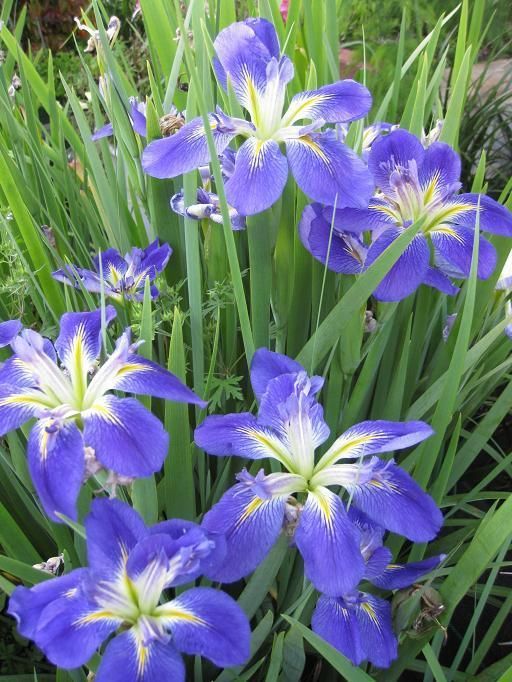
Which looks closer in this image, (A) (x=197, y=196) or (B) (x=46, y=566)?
(B) (x=46, y=566)

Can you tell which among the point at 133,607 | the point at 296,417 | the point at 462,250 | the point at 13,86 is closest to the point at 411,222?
the point at 462,250

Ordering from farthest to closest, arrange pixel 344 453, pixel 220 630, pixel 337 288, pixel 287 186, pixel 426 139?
pixel 426 139
pixel 337 288
pixel 287 186
pixel 344 453
pixel 220 630

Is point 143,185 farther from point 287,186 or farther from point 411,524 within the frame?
point 411,524

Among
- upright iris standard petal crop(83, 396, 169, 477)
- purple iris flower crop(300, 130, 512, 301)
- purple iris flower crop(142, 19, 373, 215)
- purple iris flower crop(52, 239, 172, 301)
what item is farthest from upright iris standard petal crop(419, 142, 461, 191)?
upright iris standard petal crop(83, 396, 169, 477)

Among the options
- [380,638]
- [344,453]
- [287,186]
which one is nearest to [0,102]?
[287,186]

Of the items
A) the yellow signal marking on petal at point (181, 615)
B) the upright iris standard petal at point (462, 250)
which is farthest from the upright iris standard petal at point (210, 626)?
the upright iris standard petal at point (462, 250)

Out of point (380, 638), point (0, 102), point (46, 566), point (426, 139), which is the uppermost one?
point (0, 102)

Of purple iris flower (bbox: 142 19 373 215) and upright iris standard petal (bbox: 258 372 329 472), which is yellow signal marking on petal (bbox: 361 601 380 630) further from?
purple iris flower (bbox: 142 19 373 215)
